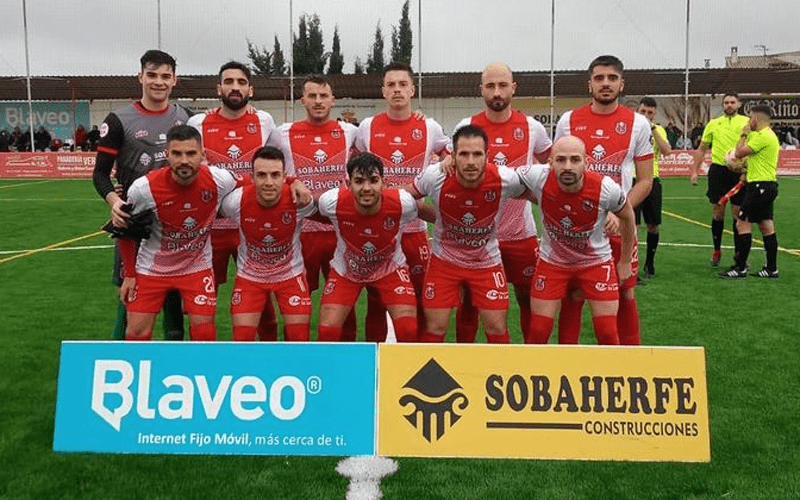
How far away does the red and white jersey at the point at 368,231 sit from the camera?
4.63 meters

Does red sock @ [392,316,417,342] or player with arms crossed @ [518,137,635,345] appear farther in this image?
red sock @ [392,316,417,342]

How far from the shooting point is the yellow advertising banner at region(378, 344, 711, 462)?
3.53 metres

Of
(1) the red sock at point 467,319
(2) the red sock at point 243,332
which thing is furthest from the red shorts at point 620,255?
(2) the red sock at point 243,332

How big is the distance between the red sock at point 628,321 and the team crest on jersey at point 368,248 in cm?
175

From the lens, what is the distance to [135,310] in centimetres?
460

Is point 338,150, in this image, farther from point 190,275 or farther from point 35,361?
point 35,361

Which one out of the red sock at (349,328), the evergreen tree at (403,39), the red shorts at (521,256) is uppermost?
the evergreen tree at (403,39)

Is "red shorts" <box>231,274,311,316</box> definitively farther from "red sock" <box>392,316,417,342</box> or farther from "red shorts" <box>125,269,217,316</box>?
"red sock" <box>392,316,417,342</box>

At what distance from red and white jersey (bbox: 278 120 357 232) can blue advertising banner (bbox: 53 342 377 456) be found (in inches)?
69.1

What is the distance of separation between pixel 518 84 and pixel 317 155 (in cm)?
3123

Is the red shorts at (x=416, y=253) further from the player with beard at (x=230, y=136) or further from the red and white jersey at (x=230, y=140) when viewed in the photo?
the red and white jersey at (x=230, y=140)

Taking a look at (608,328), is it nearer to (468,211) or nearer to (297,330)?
(468,211)

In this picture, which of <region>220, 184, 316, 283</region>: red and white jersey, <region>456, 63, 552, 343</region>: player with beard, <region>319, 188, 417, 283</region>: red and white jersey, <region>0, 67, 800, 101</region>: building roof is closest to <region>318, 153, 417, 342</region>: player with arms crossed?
<region>319, 188, 417, 283</region>: red and white jersey

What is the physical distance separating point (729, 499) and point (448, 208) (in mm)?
2240
